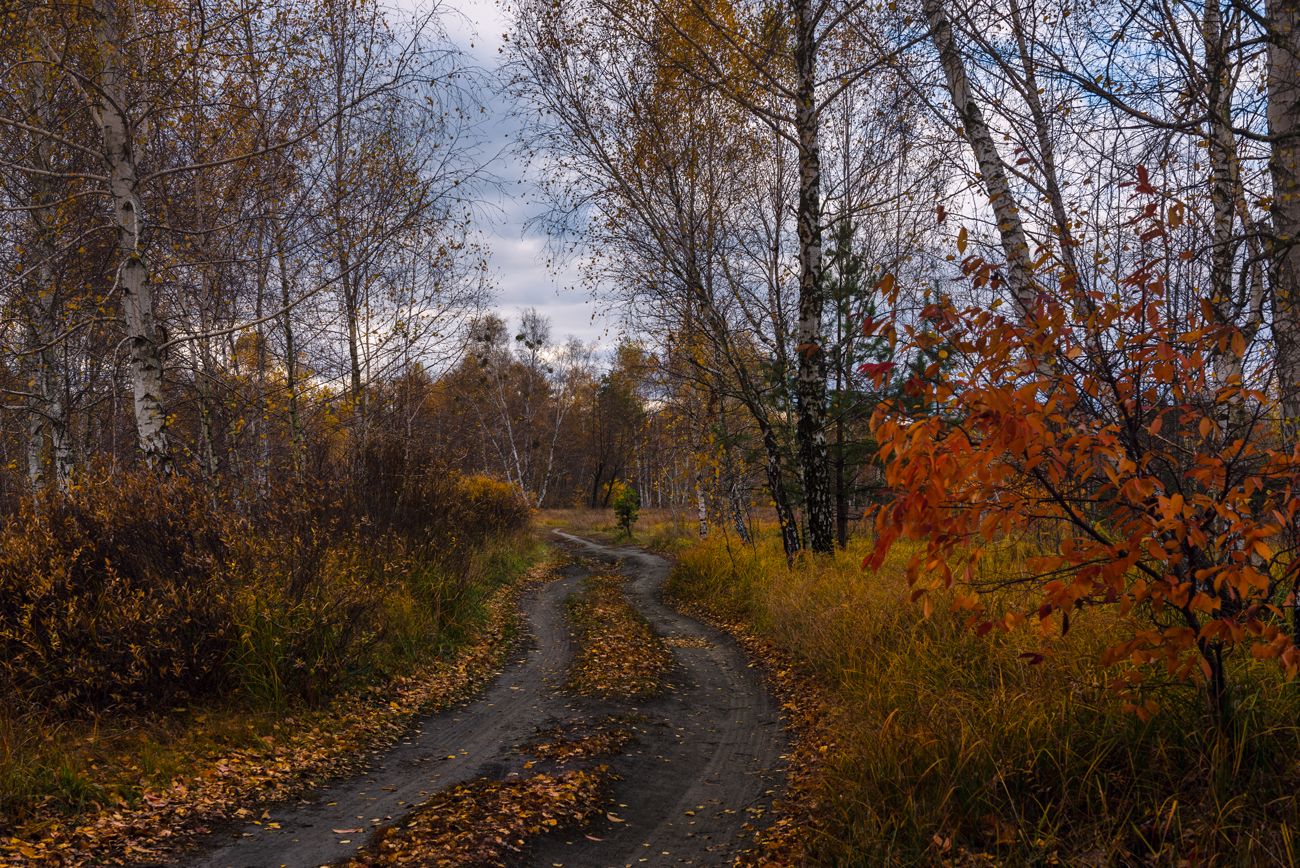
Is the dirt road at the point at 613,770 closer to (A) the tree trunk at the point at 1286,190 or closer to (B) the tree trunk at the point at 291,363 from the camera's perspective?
(A) the tree trunk at the point at 1286,190

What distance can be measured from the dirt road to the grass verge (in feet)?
0.91

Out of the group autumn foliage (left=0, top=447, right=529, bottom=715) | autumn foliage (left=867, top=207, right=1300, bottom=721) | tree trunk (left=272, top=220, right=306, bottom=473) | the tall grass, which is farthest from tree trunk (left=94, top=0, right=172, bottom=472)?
→ autumn foliage (left=867, top=207, right=1300, bottom=721)

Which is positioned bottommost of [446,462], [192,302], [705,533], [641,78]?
[705,533]

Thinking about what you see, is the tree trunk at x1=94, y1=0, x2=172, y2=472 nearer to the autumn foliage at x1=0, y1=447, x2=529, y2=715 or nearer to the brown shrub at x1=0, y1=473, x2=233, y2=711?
the autumn foliage at x1=0, y1=447, x2=529, y2=715

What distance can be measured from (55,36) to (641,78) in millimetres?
7365

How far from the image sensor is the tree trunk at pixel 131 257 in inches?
260

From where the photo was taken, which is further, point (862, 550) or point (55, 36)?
point (862, 550)

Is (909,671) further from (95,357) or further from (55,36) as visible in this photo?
(95,357)

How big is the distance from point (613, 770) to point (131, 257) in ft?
20.1

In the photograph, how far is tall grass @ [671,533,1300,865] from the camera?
292 centimetres

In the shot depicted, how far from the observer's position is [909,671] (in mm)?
5293

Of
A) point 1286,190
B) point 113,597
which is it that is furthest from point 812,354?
point 113,597

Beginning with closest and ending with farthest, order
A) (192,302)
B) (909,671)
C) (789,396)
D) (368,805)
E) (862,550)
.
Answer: (368,805)
(909,671)
(862,550)
(192,302)
(789,396)

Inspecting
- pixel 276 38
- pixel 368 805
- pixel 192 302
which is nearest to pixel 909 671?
pixel 368 805
